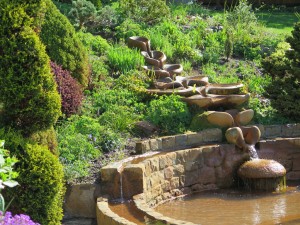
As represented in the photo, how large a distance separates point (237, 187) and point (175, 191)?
1.00 metres

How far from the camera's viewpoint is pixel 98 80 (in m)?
13.5

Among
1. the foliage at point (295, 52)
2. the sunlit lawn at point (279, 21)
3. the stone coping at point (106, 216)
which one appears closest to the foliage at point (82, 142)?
the stone coping at point (106, 216)

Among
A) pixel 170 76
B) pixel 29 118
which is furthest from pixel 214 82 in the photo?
pixel 29 118

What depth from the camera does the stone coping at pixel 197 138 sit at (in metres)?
11.4

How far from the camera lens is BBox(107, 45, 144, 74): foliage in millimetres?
14000

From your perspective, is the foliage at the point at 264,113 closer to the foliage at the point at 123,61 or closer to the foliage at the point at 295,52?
the foliage at the point at 295,52

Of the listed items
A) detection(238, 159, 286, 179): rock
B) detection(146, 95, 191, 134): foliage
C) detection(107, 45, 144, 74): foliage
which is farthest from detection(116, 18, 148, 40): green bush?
detection(238, 159, 286, 179): rock

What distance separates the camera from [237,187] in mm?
11789

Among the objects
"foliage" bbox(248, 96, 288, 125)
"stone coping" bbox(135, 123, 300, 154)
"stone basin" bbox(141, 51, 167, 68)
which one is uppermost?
"stone basin" bbox(141, 51, 167, 68)

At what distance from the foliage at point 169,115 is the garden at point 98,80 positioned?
2cm

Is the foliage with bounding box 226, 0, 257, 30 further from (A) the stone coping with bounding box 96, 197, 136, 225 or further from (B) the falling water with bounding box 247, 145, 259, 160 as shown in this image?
(A) the stone coping with bounding box 96, 197, 136, 225

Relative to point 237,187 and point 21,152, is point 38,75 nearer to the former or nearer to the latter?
point 21,152

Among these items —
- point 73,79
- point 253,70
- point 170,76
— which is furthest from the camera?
point 253,70

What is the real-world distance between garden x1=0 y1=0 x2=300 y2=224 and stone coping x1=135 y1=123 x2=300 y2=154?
0.22 metres
